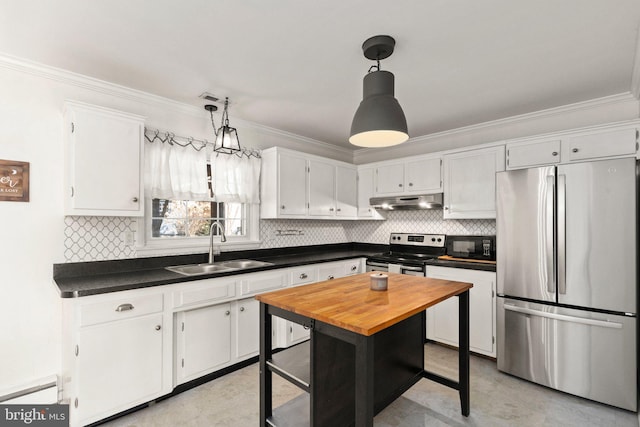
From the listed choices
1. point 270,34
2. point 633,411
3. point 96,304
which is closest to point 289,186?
point 270,34

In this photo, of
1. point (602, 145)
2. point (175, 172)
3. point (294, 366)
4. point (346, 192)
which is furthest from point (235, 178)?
point (602, 145)

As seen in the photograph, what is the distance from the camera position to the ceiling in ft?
5.94

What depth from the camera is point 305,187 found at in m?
4.03

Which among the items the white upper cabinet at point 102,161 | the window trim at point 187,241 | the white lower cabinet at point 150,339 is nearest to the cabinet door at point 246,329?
the white lower cabinet at point 150,339

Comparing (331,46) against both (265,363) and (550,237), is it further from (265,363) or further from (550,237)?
(550,237)

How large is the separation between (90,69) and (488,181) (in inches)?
148

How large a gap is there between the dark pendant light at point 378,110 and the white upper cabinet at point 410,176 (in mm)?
1942

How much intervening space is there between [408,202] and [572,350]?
2.10 m

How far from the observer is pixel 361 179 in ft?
15.4

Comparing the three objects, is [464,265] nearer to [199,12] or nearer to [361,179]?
[361,179]

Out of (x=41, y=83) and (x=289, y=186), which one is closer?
(x=41, y=83)

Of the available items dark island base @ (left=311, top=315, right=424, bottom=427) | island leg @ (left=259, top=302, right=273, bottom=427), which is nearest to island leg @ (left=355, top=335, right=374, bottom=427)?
dark island base @ (left=311, top=315, right=424, bottom=427)

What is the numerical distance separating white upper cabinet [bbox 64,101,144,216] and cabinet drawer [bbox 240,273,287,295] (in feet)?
3.54

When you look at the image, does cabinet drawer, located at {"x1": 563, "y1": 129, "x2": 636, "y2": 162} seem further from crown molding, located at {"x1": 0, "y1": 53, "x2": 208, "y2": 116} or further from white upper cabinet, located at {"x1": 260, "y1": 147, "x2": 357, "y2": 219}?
crown molding, located at {"x1": 0, "y1": 53, "x2": 208, "y2": 116}
